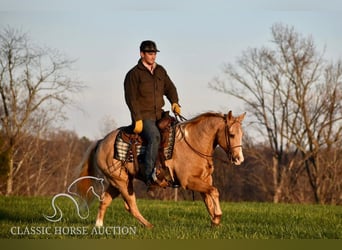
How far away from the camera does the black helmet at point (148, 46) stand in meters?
10.2

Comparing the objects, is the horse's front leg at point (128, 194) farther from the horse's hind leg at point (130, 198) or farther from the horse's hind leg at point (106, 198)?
the horse's hind leg at point (106, 198)

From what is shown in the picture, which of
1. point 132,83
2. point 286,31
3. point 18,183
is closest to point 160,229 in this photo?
point 132,83

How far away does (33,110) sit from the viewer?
1030 inches

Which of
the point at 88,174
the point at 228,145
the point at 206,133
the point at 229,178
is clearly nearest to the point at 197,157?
the point at 206,133

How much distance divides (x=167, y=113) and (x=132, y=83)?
813mm

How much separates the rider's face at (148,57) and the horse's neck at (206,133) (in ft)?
4.33

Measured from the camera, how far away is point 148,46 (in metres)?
10.2

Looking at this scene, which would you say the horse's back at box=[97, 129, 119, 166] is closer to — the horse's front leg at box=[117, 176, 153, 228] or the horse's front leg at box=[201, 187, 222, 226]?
the horse's front leg at box=[117, 176, 153, 228]

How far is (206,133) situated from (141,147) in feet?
3.73

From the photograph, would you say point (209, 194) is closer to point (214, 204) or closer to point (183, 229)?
point (214, 204)

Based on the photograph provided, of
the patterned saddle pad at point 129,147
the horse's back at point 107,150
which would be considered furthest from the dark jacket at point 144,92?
the horse's back at point 107,150

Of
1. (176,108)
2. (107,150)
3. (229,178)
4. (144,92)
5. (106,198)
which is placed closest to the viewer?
(144,92)

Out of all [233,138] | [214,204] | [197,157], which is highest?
[233,138]

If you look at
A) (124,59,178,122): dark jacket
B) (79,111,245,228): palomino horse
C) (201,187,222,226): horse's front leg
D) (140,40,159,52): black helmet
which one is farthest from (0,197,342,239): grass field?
(140,40,159,52): black helmet
